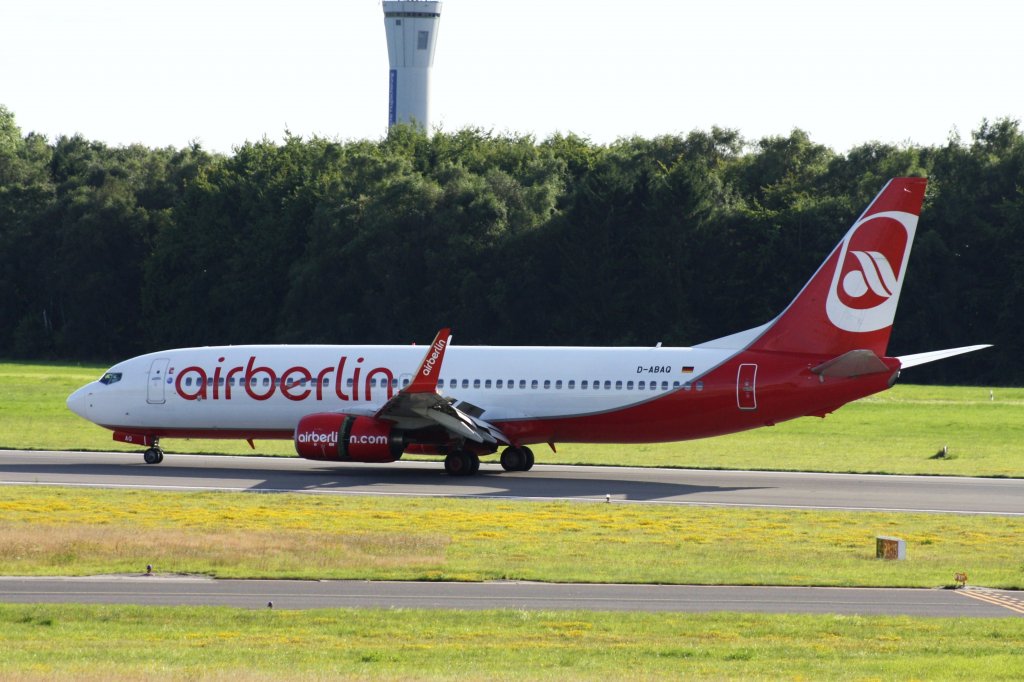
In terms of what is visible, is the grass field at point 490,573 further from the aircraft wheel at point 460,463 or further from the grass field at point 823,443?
the aircraft wheel at point 460,463

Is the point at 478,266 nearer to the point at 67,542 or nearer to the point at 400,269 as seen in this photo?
the point at 400,269

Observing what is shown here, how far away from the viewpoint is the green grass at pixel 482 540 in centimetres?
2183

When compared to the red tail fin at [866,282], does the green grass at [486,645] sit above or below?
below

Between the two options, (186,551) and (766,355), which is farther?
(766,355)

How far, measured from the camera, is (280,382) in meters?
40.3

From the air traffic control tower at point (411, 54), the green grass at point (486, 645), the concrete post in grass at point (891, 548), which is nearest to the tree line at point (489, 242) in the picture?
the air traffic control tower at point (411, 54)

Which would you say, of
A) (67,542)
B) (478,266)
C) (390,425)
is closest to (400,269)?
(478,266)

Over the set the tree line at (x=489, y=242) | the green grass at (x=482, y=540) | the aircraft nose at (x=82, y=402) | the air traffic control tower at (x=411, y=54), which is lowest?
the green grass at (x=482, y=540)

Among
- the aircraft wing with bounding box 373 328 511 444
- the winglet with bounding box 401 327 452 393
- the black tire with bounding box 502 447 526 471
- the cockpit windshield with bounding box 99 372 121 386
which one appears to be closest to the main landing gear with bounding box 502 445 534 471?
the black tire with bounding box 502 447 526 471

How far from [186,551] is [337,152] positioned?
83721 mm

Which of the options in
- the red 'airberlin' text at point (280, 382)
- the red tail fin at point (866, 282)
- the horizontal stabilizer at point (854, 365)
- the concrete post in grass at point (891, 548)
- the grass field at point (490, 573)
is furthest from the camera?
the red 'airberlin' text at point (280, 382)

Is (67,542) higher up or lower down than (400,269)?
lower down

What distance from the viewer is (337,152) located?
105m

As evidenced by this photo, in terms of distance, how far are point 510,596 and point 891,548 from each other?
24.4 feet
